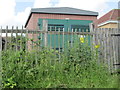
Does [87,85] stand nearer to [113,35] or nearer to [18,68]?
[18,68]

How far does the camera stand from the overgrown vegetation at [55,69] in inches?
162

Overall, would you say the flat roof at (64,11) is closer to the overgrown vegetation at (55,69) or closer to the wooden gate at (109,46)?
the wooden gate at (109,46)

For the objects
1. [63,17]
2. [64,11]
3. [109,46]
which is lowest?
[109,46]

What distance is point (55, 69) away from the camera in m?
4.62

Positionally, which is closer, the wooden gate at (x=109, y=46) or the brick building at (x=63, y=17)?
the wooden gate at (x=109, y=46)

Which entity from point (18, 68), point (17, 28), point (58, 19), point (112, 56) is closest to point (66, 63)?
point (18, 68)

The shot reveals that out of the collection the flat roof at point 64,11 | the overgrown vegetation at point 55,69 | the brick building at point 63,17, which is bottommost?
the overgrown vegetation at point 55,69

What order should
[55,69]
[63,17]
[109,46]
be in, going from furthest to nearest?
[63,17]
[109,46]
[55,69]

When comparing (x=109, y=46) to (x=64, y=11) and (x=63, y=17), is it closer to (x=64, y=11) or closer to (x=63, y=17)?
(x=63, y=17)

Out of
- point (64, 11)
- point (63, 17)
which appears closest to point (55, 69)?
point (63, 17)

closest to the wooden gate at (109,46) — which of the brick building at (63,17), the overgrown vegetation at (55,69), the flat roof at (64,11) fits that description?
the overgrown vegetation at (55,69)

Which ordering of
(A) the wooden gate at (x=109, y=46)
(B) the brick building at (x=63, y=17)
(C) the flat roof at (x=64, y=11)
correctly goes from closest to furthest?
(A) the wooden gate at (x=109, y=46), (B) the brick building at (x=63, y=17), (C) the flat roof at (x=64, y=11)

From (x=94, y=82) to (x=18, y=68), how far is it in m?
1.96

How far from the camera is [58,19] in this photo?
47.0 ft
